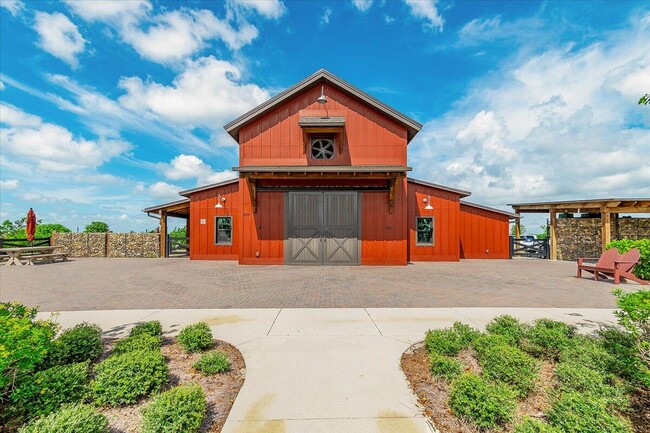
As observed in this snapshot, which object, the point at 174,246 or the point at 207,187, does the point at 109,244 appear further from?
the point at 207,187

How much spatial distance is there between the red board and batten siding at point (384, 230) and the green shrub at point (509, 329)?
26.6 feet

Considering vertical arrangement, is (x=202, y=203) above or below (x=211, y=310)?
above

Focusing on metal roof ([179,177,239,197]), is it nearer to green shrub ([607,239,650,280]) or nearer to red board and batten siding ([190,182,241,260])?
red board and batten siding ([190,182,241,260])

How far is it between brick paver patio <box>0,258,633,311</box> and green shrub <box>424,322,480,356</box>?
2092 millimetres

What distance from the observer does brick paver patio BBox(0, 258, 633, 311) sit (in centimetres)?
659

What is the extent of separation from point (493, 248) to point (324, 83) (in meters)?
13.0

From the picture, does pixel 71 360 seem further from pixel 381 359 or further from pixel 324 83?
pixel 324 83

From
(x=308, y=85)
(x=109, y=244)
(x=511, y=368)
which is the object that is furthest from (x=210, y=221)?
(x=511, y=368)

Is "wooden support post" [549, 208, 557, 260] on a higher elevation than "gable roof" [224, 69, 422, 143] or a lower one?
lower

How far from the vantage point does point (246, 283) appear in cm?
883

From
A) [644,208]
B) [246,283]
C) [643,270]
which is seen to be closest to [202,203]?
[246,283]

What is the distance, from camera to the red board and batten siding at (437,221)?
14352 mm

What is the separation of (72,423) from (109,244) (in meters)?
20.4

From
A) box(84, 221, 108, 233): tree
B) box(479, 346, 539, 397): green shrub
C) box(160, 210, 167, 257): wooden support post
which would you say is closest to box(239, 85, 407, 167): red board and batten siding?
box(160, 210, 167, 257): wooden support post
